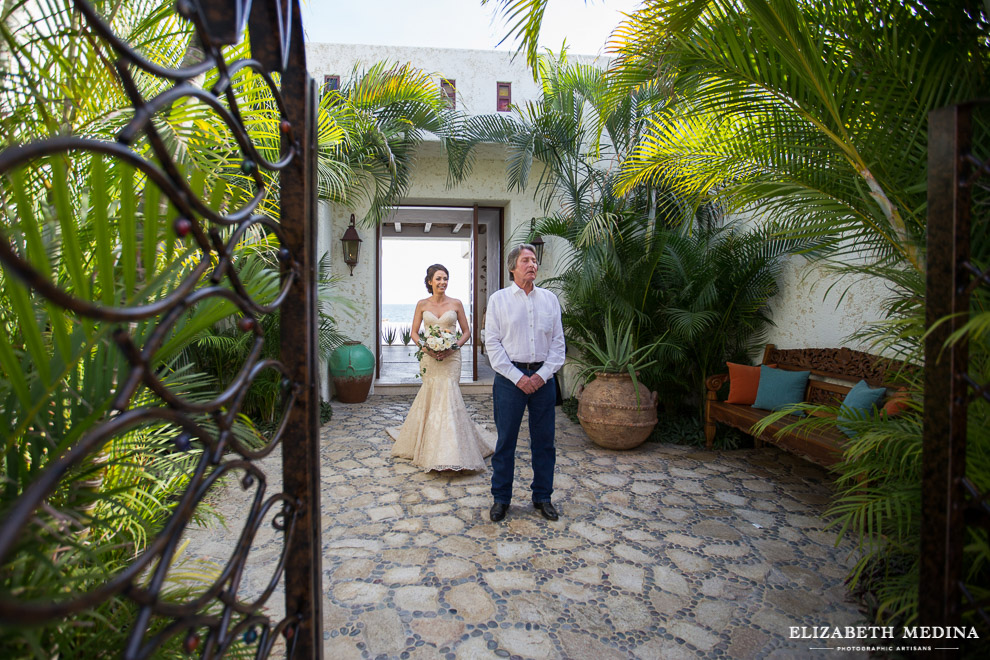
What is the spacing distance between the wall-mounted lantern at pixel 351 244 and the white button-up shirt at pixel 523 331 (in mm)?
5023

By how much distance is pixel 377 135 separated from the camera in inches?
258

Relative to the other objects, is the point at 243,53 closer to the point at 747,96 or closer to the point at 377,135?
the point at 747,96

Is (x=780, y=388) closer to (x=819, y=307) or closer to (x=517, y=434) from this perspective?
(x=819, y=307)

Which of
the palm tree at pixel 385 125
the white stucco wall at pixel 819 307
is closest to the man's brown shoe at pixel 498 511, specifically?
the white stucco wall at pixel 819 307

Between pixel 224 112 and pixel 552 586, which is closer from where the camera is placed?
pixel 224 112

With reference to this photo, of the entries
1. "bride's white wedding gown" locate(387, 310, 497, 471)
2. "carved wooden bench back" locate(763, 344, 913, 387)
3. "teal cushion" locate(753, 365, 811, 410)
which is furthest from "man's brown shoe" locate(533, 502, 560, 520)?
"carved wooden bench back" locate(763, 344, 913, 387)

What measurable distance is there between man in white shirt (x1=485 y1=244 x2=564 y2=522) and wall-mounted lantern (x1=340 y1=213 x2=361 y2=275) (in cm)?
498

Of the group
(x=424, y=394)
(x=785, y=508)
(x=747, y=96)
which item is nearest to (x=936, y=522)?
(x=747, y=96)

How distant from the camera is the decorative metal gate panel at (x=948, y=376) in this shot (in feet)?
3.51

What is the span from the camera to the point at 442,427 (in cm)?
505

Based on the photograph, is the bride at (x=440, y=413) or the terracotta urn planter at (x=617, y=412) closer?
the bride at (x=440, y=413)

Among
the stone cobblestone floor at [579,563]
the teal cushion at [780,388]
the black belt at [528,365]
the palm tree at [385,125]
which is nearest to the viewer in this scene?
the stone cobblestone floor at [579,563]

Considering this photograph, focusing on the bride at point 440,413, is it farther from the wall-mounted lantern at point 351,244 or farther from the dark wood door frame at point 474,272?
the wall-mounted lantern at point 351,244

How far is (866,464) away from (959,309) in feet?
5.55
